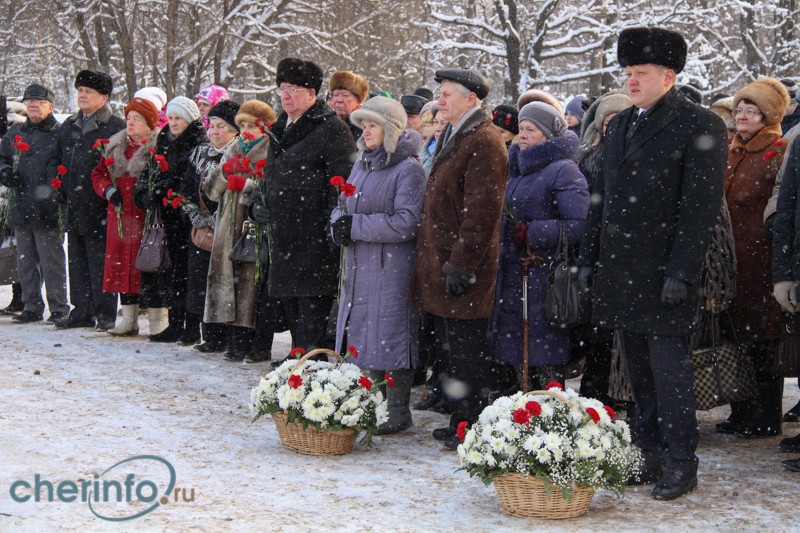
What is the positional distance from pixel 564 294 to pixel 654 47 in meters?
1.48

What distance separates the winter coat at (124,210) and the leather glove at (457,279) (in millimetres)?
4482

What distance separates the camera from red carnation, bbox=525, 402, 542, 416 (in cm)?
466

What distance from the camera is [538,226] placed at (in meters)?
6.20

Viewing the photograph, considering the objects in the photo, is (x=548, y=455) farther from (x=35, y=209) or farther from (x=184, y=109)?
(x=35, y=209)

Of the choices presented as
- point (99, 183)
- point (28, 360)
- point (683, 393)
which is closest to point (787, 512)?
point (683, 393)

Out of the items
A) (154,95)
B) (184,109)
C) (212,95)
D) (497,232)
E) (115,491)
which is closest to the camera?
(115,491)

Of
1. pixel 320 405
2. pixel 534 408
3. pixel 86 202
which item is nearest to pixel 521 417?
pixel 534 408

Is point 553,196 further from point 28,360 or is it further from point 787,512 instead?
point 28,360

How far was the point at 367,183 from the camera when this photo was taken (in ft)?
20.9

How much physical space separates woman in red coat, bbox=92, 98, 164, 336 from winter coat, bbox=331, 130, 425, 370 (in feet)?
12.1

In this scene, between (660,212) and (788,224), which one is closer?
(660,212)

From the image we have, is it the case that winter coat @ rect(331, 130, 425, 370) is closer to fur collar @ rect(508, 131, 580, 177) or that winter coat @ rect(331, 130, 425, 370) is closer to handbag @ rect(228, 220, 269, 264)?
fur collar @ rect(508, 131, 580, 177)

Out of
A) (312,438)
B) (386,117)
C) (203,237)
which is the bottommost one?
(312,438)

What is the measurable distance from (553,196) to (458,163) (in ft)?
2.46
